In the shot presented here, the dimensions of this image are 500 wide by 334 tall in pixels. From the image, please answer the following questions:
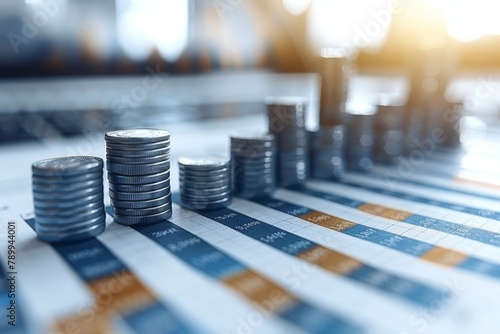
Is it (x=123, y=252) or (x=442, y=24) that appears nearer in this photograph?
(x=123, y=252)

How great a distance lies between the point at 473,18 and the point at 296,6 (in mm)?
2728

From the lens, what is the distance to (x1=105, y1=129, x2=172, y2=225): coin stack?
4.61ft

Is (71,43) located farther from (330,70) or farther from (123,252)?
(123,252)

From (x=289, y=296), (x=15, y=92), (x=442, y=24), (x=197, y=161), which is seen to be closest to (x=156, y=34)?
(x=15, y=92)

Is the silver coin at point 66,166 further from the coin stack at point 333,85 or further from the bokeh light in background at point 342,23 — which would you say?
the bokeh light in background at point 342,23

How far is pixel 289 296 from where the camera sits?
3.29 feet

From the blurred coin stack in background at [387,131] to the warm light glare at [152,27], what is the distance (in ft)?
11.6

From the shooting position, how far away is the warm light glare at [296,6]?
21.5 ft

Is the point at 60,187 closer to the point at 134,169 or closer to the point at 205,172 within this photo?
the point at 134,169

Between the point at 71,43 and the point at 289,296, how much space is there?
4739 millimetres

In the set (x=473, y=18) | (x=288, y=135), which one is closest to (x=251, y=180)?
(x=288, y=135)

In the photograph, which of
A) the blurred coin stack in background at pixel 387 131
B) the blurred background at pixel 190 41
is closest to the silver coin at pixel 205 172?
the blurred coin stack in background at pixel 387 131

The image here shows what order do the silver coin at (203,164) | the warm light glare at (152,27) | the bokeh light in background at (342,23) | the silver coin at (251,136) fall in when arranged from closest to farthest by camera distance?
the silver coin at (203,164), the silver coin at (251,136), the warm light glare at (152,27), the bokeh light in background at (342,23)

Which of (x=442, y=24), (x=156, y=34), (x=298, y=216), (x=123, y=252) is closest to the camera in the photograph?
(x=123, y=252)
